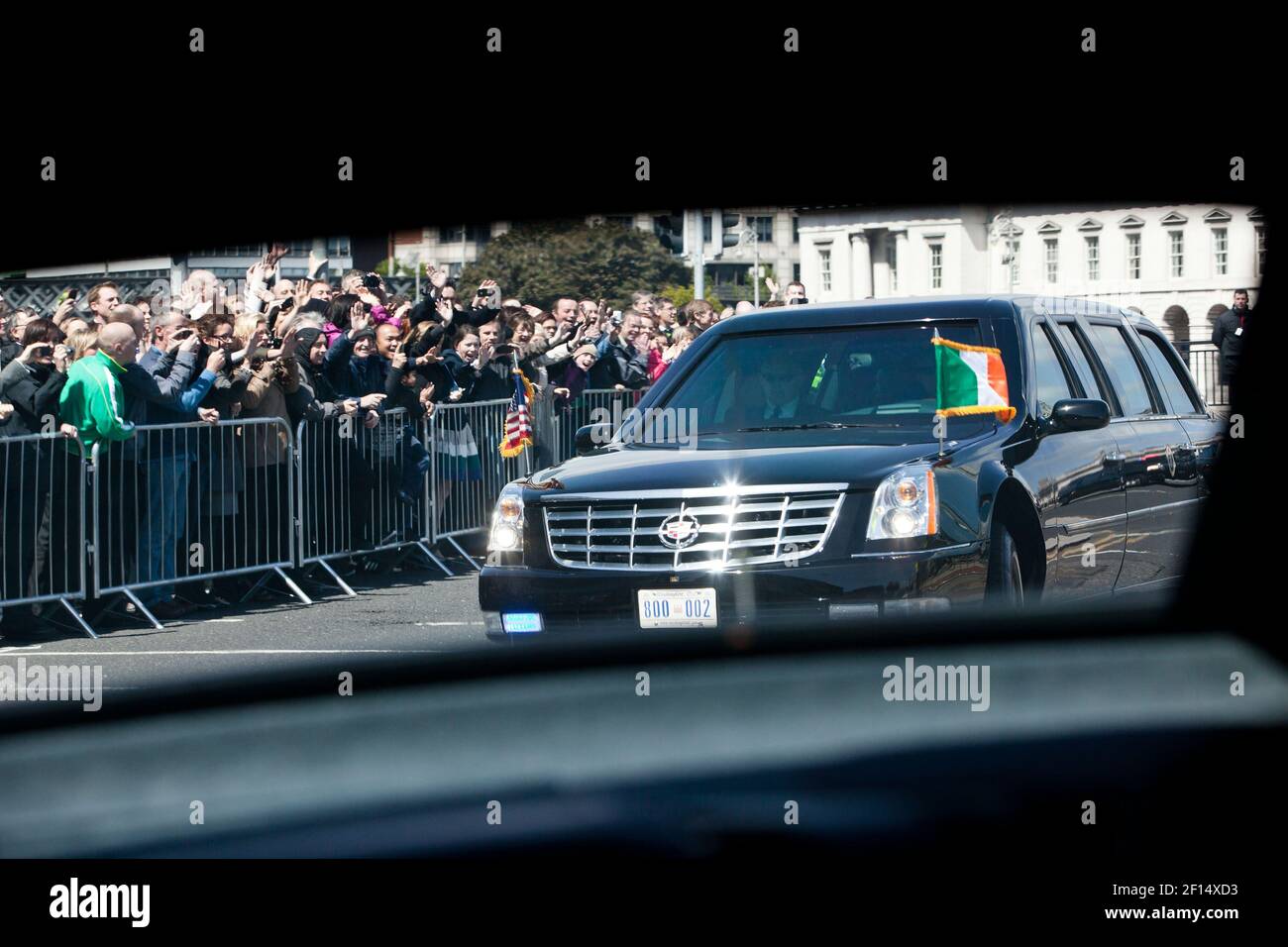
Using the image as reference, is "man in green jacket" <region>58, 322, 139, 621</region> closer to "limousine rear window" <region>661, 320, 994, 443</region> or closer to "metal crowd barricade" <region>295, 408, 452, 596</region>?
"metal crowd barricade" <region>295, 408, 452, 596</region>

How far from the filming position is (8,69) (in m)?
5.02

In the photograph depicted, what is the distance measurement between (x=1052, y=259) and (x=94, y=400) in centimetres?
4941

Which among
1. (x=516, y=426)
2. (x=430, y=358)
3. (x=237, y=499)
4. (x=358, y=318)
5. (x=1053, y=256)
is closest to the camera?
(x=237, y=499)

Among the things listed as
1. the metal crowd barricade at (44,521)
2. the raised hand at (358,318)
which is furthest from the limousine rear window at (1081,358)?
the raised hand at (358,318)

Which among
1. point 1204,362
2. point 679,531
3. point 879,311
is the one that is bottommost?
point 679,531

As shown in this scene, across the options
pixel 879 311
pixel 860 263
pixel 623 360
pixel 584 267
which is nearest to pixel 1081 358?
pixel 879 311

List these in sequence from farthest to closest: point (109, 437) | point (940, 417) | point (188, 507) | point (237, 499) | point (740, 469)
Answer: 1. point (237, 499)
2. point (188, 507)
3. point (109, 437)
4. point (940, 417)
5. point (740, 469)

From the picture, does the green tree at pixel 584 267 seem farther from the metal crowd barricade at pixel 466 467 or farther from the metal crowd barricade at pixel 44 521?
the metal crowd barricade at pixel 44 521

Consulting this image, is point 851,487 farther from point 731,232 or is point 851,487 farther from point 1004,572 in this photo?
point 731,232

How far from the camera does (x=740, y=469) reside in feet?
25.8

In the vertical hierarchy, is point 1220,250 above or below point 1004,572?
above

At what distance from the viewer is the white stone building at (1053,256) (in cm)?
4022
